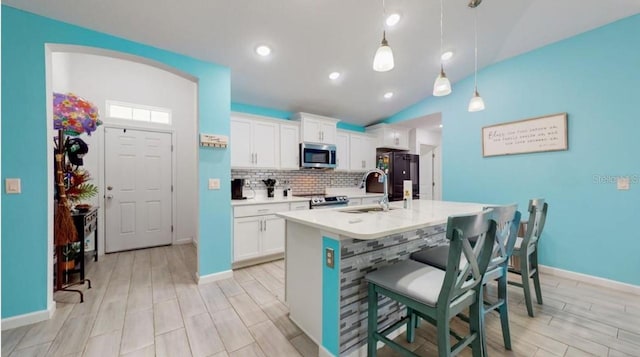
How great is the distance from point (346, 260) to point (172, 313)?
5.68ft

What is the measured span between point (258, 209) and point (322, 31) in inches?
91.7

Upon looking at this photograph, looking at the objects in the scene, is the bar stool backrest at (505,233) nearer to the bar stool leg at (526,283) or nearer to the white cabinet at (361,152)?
the bar stool leg at (526,283)

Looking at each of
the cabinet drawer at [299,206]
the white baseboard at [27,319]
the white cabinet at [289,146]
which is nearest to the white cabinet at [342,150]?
the white cabinet at [289,146]

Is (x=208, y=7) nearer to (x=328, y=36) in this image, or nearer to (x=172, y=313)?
(x=328, y=36)

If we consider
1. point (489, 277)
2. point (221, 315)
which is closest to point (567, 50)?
point (489, 277)

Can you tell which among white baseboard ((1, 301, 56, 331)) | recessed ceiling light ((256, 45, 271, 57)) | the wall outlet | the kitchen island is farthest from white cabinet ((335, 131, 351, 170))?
white baseboard ((1, 301, 56, 331))

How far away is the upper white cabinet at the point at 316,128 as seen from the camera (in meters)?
4.09

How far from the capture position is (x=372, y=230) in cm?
127

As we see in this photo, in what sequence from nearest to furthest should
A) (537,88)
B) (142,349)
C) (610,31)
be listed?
(142,349) → (610,31) → (537,88)

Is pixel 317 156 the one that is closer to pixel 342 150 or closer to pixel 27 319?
pixel 342 150

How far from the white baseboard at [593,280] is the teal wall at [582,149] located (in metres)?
0.05

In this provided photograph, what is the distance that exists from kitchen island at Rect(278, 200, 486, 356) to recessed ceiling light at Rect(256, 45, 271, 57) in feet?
6.55

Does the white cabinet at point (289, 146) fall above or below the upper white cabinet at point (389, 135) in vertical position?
below

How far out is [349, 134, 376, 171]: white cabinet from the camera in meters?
4.87
